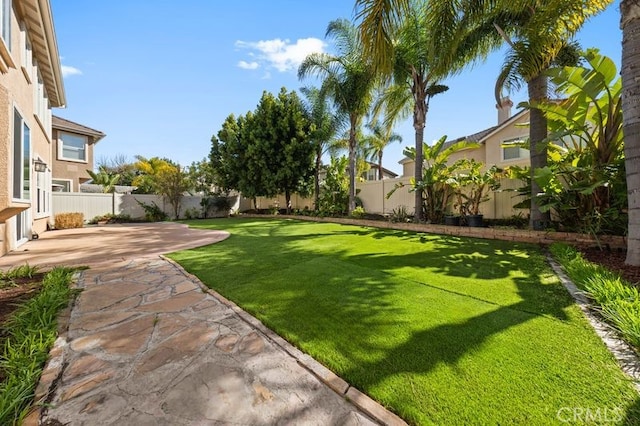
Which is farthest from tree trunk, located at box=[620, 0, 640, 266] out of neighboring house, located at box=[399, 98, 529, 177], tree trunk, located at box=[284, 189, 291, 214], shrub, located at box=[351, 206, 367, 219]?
tree trunk, located at box=[284, 189, 291, 214]

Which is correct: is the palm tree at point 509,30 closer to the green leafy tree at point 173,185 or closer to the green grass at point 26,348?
the green grass at point 26,348

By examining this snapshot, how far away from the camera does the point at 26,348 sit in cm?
261

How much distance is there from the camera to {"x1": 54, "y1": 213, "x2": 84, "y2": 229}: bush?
44.8 feet

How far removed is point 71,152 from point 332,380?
75.1ft

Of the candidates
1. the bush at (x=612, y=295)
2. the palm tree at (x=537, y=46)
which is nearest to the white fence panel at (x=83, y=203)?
the palm tree at (x=537, y=46)

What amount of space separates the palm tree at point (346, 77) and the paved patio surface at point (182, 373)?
438 inches

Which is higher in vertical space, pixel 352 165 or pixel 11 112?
pixel 352 165

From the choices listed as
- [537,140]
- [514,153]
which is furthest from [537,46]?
[514,153]

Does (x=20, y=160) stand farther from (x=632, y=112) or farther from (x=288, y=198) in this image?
(x=288, y=198)

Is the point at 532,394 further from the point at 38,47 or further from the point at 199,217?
the point at 199,217

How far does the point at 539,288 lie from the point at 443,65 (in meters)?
7.38

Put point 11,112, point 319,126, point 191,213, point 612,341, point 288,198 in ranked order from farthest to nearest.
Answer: point 191,213, point 288,198, point 319,126, point 11,112, point 612,341

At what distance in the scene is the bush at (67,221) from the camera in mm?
13656

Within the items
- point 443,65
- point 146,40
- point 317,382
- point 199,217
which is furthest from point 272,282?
point 199,217
